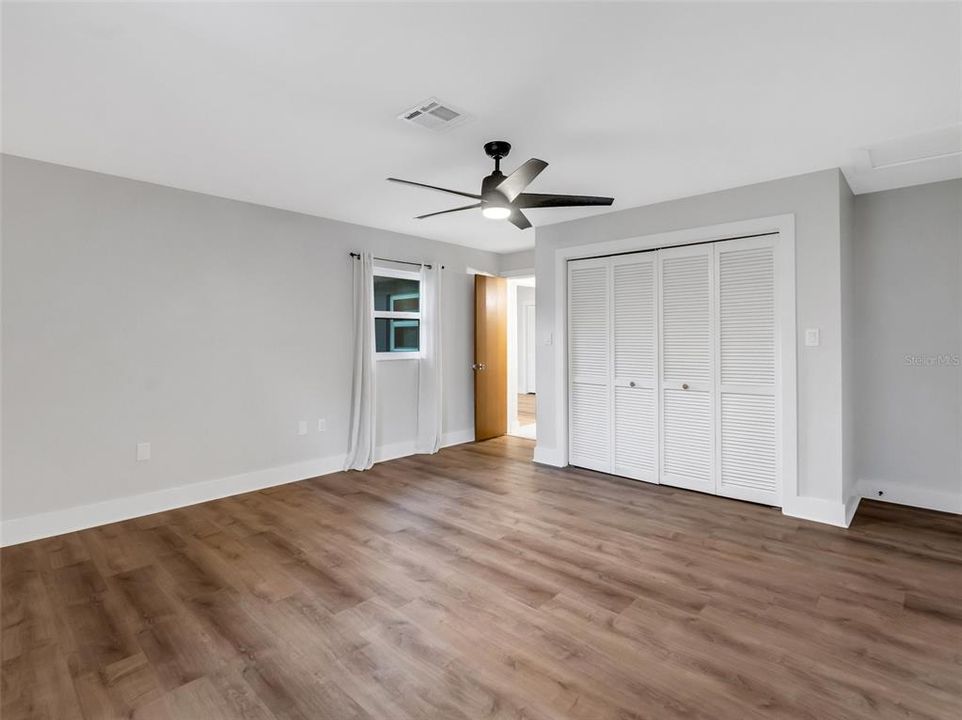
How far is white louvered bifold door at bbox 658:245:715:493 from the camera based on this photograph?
407cm

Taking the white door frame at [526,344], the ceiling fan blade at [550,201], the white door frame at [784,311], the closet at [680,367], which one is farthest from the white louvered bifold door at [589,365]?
the white door frame at [526,344]

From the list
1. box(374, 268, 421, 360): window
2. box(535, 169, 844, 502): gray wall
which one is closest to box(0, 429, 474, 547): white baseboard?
box(374, 268, 421, 360): window

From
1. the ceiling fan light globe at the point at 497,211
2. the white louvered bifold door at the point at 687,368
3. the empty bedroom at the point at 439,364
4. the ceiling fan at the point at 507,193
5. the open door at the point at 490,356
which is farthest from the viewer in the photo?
the open door at the point at 490,356

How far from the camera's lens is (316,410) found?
190 inches

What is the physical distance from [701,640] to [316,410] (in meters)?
Answer: 3.84

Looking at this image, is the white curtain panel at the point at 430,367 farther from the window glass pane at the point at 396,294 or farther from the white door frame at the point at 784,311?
the white door frame at the point at 784,311

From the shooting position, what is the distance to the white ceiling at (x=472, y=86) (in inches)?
73.9

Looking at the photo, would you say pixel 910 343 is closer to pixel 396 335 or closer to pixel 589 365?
pixel 589 365

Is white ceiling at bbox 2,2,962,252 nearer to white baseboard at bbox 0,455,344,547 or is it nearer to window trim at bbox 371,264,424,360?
window trim at bbox 371,264,424,360

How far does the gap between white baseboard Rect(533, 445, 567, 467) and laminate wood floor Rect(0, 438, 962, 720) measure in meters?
1.26

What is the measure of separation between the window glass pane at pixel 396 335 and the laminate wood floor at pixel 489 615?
2189 mm

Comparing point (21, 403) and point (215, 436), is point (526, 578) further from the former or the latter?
point (21, 403)

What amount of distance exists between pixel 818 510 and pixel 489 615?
2702 mm

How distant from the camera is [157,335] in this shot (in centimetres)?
381
